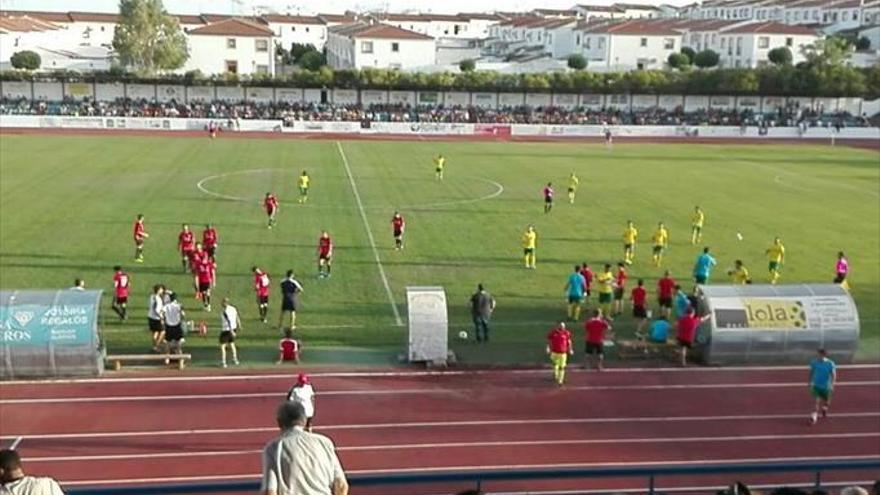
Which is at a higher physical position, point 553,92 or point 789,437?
point 553,92

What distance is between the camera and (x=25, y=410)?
16.8m

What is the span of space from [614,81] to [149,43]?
133 feet

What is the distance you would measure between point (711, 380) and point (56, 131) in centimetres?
5492

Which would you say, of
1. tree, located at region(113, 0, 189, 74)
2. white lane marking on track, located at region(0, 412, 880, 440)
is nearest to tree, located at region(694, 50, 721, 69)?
tree, located at region(113, 0, 189, 74)

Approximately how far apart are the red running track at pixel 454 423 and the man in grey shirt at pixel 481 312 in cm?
199

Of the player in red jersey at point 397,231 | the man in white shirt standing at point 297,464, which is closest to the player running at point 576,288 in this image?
the player in red jersey at point 397,231

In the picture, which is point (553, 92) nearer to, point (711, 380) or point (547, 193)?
point (547, 193)

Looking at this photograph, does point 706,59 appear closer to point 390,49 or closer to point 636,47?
point 636,47

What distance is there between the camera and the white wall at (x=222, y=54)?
91312 millimetres

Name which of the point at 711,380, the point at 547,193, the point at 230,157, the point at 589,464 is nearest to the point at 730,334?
the point at 711,380

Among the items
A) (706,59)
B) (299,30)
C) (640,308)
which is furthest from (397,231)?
(299,30)

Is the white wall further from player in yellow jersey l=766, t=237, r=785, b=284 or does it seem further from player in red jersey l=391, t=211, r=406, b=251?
player in yellow jersey l=766, t=237, r=785, b=284

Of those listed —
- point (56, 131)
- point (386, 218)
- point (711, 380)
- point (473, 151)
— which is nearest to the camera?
point (711, 380)

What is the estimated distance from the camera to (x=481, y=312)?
2084 centimetres
